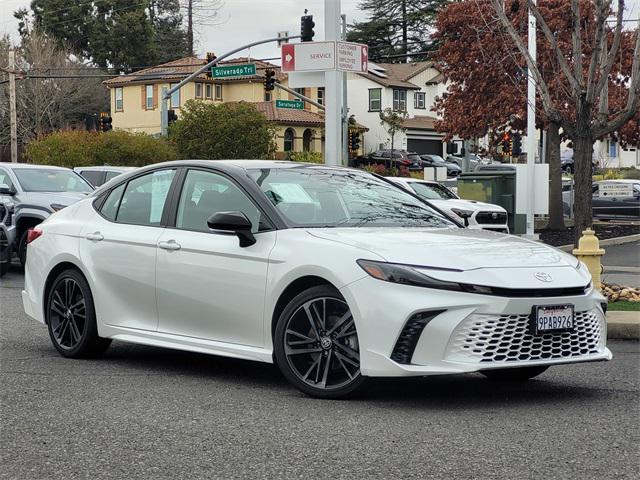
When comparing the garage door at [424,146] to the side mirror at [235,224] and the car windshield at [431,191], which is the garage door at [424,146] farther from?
the side mirror at [235,224]

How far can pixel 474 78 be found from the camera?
121 ft

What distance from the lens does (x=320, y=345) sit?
6.57 m

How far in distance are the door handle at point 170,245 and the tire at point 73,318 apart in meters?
0.88

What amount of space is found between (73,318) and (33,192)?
29.7ft

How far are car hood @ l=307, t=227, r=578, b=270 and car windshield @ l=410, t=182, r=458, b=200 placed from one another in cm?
1432

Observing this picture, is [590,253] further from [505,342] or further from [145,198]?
[505,342]

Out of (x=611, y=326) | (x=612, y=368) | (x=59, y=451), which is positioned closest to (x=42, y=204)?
(x=611, y=326)

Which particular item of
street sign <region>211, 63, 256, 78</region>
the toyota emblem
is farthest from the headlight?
street sign <region>211, 63, 256, 78</region>

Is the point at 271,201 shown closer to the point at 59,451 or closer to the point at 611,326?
the point at 59,451

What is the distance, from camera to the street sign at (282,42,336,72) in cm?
1495

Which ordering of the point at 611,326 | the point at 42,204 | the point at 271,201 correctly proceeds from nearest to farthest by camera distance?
1. the point at 271,201
2. the point at 611,326
3. the point at 42,204

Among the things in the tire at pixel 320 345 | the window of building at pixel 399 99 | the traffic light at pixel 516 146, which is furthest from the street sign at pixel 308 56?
the window of building at pixel 399 99

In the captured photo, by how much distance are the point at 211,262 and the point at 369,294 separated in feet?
4.54

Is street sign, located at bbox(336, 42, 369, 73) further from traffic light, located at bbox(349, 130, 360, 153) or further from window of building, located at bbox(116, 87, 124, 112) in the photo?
window of building, located at bbox(116, 87, 124, 112)
